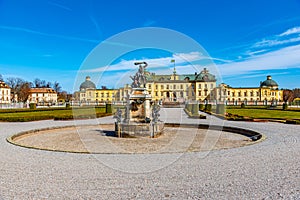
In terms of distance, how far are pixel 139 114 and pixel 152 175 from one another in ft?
23.6

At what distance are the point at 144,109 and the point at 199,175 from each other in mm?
7395

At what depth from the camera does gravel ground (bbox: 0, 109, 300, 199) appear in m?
4.30

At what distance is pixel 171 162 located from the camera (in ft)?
20.9

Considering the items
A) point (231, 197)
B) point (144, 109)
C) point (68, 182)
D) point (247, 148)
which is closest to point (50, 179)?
point (68, 182)

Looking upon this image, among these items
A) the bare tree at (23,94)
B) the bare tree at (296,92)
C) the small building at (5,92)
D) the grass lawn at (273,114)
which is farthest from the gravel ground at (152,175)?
the bare tree at (296,92)

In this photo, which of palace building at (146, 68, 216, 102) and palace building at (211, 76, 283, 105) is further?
palace building at (211, 76, 283, 105)

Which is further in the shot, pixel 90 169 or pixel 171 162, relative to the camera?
pixel 171 162

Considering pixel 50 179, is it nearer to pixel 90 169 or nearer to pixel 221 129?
pixel 90 169

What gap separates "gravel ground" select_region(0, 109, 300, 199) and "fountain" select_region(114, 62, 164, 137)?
3856 mm

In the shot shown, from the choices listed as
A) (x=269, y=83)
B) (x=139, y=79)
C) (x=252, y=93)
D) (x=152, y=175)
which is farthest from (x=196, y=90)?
(x=152, y=175)

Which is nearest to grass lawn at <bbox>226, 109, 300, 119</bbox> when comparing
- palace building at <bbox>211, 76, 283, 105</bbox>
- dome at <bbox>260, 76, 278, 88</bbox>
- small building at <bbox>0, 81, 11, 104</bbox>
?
palace building at <bbox>211, 76, 283, 105</bbox>

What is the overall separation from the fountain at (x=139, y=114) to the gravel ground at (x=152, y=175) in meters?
3.86

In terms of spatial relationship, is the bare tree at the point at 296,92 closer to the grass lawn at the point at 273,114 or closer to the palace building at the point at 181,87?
the palace building at the point at 181,87

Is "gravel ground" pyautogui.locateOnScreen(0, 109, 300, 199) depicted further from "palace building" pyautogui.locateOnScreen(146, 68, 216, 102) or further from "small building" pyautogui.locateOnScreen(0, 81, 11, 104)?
"palace building" pyautogui.locateOnScreen(146, 68, 216, 102)
